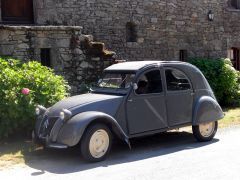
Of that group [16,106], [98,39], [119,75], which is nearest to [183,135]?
[119,75]

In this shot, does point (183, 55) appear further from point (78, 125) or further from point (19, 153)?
point (78, 125)

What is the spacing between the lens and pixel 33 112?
27.7 ft

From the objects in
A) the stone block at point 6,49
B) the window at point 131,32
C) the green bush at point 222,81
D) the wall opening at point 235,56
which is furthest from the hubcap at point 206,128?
the wall opening at point 235,56

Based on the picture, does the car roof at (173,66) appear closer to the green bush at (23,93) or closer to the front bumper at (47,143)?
the green bush at (23,93)

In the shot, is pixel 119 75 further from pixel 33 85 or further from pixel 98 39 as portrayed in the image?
pixel 98 39

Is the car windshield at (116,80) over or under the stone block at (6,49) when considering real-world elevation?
under

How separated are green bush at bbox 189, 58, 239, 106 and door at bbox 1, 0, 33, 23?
19.3ft

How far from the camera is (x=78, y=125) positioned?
6922 millimetres

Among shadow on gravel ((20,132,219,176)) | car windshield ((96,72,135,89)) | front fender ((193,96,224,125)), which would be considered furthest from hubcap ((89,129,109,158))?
front fender ((193,96,224,125))

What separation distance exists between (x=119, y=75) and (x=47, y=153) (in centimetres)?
191

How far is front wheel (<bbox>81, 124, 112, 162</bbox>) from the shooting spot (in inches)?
275

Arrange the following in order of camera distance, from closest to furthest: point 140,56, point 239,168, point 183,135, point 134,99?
1. point 239,168
2. point 134,99
3. point 183,135
4. point 140,56

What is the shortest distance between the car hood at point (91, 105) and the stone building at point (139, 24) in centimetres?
341

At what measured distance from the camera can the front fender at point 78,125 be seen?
6891 millimetres
